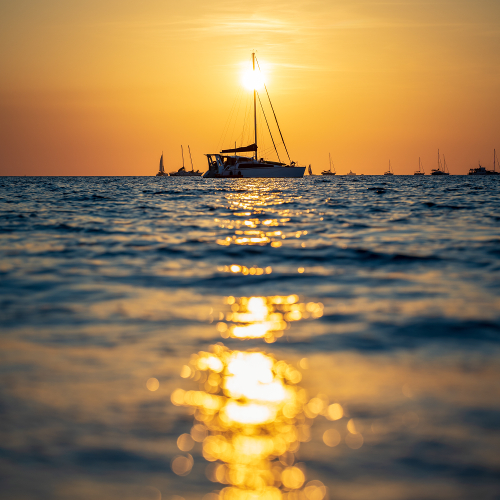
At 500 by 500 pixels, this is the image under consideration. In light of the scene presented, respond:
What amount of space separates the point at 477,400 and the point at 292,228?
1030cm

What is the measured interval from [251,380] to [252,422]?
0.65m

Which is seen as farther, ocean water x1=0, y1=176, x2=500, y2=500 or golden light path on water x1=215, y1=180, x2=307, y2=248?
golden light path on water x1=215, y1=180, x2=307, y2=248

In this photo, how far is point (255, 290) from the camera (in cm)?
645

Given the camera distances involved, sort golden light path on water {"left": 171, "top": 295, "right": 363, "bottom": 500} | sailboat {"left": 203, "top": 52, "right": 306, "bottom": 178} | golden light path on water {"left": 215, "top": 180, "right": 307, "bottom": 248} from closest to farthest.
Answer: golden light path on water {"left": 171, "top": 295, "right": 363, "bottom": 500} < golden light path on water {"left": 215, "top": 180, "right": 307, "bottom": 248} < sailboat {"left": 203, "top": 52, "right": 306, "bottom": 178}

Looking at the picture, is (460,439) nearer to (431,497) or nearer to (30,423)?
(431,497)

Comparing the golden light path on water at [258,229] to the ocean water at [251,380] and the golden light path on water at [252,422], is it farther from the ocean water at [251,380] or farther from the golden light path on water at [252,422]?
the golden light path on water at [252,422]

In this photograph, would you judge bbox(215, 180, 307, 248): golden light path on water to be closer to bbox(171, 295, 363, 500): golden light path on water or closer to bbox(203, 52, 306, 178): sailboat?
bbox(171, 295, 363, 500): golden light path on water

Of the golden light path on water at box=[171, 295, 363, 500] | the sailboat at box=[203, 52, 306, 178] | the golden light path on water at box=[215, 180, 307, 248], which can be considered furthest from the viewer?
the sailboat at box=[203, 52, 306, 178]

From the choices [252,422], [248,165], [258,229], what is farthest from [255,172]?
[252,422]

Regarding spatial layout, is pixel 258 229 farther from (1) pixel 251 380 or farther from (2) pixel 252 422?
(2) pixel 252 422

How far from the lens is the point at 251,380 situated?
11.6ft

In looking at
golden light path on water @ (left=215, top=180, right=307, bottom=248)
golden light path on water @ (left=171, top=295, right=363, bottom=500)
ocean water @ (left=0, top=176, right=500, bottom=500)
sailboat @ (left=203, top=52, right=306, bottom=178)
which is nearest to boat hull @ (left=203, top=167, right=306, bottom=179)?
sailboat @ (left=203, top=52, right=306, bottom=178)

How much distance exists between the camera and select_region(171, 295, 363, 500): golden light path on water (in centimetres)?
237

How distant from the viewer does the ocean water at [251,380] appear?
7.97 feet
